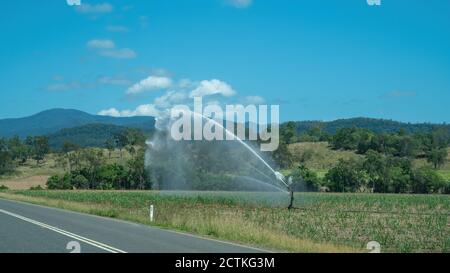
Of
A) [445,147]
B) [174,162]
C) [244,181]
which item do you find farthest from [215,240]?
[445,147]

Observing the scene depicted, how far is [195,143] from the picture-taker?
52969 millimetres

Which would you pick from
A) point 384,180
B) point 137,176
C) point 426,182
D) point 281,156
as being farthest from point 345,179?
point 137,176

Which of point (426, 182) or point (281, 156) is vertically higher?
point (281, 156)

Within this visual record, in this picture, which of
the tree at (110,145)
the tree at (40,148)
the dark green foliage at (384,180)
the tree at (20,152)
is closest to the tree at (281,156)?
the dark green foliage at (384,180)

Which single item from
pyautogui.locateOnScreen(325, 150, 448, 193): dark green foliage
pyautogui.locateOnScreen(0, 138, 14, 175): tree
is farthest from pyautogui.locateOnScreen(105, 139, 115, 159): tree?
pyautogui.locateOnScreen(325, 150, 448, 193): dark green foliage

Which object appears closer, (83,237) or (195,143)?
(83,237)

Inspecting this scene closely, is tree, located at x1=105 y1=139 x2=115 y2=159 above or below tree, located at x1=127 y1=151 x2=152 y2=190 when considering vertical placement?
above

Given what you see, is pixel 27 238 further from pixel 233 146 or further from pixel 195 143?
pixel 195 143

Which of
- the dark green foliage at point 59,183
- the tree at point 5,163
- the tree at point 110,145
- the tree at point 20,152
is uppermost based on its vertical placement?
the tree at point 110,145

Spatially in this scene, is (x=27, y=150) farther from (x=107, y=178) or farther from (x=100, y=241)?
(x=100, y=241)

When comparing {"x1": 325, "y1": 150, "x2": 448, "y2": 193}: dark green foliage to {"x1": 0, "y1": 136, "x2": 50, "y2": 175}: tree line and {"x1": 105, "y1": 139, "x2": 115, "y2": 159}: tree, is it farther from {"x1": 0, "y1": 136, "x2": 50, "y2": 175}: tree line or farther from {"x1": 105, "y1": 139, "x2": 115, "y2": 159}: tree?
{"x1": 0, "y1": 136, "x2": 50, "y2": 175}: tree line

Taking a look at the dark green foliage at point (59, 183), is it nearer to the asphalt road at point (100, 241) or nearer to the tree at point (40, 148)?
the tree at point (40, 148)

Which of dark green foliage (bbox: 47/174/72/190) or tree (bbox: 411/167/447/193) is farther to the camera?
dark green foliage (bbox: 47/174/72/190)
